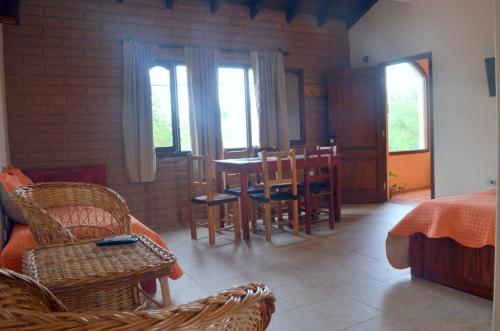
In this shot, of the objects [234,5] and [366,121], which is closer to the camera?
[234,5]

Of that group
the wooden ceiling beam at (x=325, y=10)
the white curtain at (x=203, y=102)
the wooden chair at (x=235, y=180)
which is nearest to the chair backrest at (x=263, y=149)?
the wooden chair at (x=235, y=180)

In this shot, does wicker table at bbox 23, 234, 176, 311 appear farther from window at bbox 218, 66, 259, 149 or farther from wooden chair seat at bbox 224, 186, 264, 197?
window at bbox 218, 66, 259, 149

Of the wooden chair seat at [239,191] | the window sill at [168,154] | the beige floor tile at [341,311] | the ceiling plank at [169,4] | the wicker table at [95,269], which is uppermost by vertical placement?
the ceiling plank at [169,4]

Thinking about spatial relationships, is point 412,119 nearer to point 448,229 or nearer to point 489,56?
point 489,56

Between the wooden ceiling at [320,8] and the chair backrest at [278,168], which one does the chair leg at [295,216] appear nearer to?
the chair backrest at [278,168]

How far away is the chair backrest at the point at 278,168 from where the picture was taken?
4.11 meters

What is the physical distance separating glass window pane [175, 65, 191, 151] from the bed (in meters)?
3.15

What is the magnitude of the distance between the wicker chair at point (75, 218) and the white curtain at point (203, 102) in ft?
8.75

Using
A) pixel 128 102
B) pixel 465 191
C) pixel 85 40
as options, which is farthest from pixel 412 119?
pixel 85 40

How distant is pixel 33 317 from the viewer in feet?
2.16

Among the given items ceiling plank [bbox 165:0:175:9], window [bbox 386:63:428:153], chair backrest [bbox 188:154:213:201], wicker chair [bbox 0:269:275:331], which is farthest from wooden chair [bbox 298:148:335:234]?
wicker chair [bbox 0:269:275:331]

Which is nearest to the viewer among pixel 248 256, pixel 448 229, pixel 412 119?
pixel 448 229

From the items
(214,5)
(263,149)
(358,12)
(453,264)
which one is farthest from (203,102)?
(453,264)

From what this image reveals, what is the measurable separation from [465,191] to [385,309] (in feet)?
11.3
